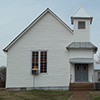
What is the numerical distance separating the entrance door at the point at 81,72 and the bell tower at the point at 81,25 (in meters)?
2.73

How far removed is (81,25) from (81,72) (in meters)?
5.07

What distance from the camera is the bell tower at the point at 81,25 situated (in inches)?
881

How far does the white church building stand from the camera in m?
21.7

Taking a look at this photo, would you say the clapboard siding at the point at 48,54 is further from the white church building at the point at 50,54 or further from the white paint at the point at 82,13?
the white paint at the point at 82,13

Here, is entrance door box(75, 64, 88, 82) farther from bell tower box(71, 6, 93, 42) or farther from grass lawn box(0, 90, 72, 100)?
grass lawn box(0, 90, 72, 100)

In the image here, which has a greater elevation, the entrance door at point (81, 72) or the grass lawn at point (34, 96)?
the entrance door at point (81, 72)

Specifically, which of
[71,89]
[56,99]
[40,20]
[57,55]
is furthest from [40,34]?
[56,99]

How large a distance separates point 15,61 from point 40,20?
5119 mm

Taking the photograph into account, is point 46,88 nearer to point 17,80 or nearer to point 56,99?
point 17,80

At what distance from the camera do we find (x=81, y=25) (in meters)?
22.9

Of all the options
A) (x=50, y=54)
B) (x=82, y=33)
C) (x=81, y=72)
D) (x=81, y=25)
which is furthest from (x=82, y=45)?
(x=50, y=54)

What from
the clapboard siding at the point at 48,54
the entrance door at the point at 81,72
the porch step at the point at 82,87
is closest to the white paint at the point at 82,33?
the clapboard siding at the point at 48,54

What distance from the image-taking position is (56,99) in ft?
46.2

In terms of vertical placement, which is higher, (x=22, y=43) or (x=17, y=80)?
(x=22, y=43)
